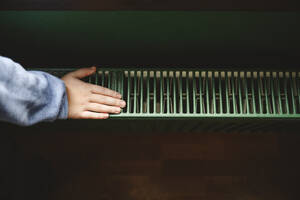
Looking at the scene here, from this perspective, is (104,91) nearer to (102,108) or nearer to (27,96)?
(102,108)

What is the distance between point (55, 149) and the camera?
3.55 feet

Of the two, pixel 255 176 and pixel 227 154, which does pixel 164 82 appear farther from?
pixel 255 176

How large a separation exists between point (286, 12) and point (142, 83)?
37 centimetres

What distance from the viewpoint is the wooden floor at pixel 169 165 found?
105 centimetres

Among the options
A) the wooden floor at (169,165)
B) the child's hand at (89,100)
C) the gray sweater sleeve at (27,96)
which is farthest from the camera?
the wooden floor at (169,165)

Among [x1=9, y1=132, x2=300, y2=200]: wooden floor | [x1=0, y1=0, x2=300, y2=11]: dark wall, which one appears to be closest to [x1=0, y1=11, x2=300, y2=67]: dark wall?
[x1=0, y1=0, x2=300, y2=11]: dark wall

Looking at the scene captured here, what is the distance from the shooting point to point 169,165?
1.07 metres

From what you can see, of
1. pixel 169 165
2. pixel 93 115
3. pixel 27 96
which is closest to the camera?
pixel 27 96


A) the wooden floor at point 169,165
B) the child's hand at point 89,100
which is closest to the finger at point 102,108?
the child's hand at point 89,100

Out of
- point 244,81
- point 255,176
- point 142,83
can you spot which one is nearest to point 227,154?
point 255,176

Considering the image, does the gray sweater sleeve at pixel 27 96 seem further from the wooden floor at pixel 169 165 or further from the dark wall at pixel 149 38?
the wooden floor at pixel 169 165

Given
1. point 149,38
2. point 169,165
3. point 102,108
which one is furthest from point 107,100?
point 169,165

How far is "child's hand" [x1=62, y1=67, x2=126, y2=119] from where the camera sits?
25.0 inches

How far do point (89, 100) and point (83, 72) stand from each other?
0.08 m
